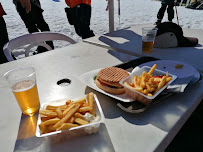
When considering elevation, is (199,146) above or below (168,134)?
below

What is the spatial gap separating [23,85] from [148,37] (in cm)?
120

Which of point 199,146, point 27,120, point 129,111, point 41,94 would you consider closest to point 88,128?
point 129,111

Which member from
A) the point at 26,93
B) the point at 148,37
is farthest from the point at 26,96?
the point at 148,37

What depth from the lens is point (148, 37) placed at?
155 cm

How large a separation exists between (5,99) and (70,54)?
83 cm

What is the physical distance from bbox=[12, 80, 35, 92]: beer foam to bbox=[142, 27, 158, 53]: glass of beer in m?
1.12

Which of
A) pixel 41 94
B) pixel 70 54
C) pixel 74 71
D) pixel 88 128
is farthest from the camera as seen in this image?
pixel 70 54

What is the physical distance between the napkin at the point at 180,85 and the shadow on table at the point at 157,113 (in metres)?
0.05

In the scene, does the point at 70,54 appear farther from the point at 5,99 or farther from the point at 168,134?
the point at 168,134

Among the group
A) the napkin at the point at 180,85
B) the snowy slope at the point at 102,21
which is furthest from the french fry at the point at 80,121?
the snowy slope at the point at 102,21

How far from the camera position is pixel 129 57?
1.55 metres

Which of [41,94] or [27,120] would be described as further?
[41,94]

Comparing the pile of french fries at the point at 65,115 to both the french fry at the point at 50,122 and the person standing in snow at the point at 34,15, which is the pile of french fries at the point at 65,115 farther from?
the person standing in snow at the point at 34,15

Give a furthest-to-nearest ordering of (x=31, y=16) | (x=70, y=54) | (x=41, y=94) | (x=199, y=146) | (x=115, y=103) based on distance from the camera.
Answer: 1. (x=31, y=16)
2. (x=70, y=54)
3. (x=199, y=146)
4. (x=41, y=94)
5. (x=115, y=103)
